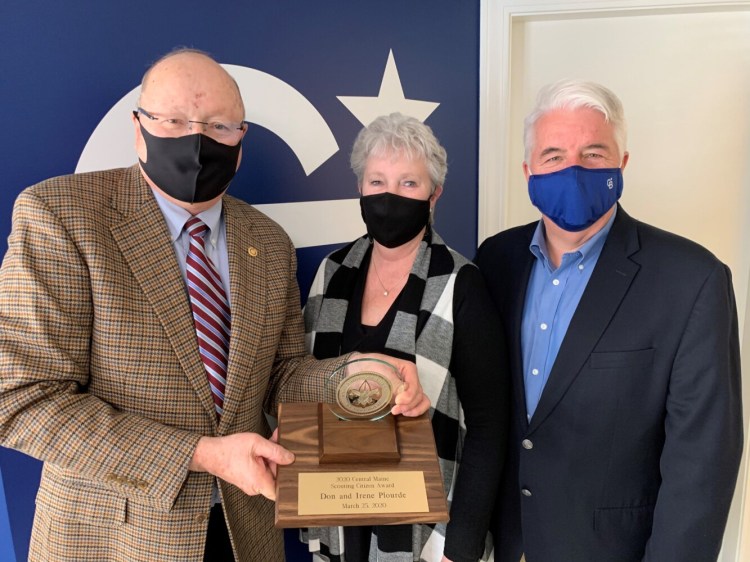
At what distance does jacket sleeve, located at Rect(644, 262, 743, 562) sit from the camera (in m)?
1.30

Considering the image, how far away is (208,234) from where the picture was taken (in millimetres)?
1405

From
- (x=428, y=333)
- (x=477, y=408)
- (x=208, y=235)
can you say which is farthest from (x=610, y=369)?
(x=208, y=235)

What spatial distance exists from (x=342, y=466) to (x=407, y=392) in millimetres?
238

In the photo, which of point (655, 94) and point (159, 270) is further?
point (655, 94)

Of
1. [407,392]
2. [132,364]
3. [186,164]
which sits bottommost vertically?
[407,392]

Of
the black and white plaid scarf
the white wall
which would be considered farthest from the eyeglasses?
the white wall

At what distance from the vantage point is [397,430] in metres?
1.29

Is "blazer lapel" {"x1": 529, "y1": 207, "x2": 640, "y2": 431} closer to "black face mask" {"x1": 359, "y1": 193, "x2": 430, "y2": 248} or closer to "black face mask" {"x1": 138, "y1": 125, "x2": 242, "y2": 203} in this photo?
"black face mask" {"x1": 359, "y1": 193, "x2": 430, "y2": 248}

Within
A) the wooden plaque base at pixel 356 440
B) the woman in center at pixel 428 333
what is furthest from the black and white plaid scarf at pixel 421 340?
the wooden plaque base at pixel 356 440

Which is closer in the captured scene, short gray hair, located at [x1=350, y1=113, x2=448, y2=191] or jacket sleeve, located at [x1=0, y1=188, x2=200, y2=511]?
jacket sleeve, located at [x1=0, y1=188, x2=200, y2=511]

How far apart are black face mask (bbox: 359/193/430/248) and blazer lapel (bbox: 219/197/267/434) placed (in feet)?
1.02

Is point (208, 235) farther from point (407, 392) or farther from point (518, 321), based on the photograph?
point (518, 321)

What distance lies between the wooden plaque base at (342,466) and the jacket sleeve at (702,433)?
61cm

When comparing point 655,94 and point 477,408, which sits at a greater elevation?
point 655,94
